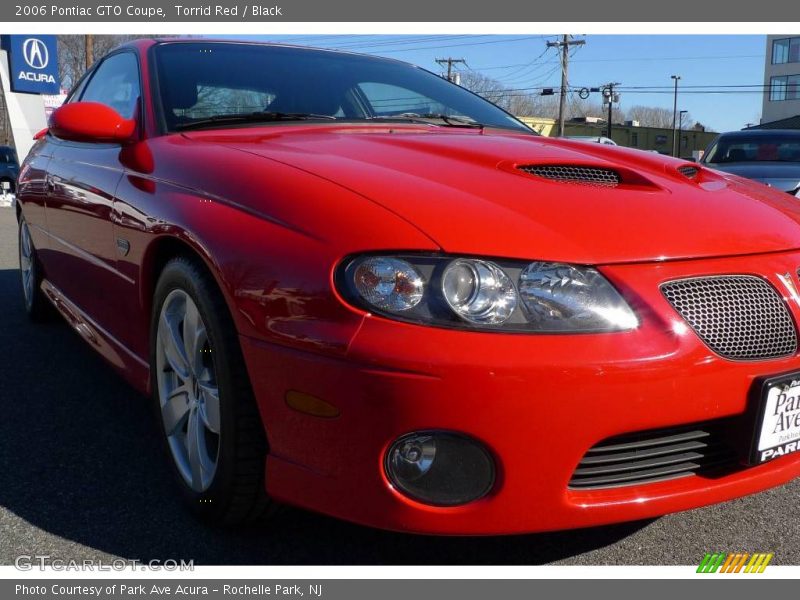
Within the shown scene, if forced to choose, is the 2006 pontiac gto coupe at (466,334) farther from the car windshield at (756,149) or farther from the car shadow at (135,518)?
the car windshield at (756,149)

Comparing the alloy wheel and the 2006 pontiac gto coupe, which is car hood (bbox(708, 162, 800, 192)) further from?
the alloy wheel

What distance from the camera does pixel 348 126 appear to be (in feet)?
9.22

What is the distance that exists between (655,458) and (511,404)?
17.4 inches

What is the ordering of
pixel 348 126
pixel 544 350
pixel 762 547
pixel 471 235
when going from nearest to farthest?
pixel 544 350, pixel 471 235, pixel 762 547, pixel 348 126

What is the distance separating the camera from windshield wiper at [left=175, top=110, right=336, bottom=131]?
2758mm

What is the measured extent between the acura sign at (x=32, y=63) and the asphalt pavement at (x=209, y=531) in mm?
16425

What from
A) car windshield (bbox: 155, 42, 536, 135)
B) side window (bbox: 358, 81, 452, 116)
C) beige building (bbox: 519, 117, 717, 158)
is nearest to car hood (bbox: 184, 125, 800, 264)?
car windshield (bbox: 155, 42, 536, 135)

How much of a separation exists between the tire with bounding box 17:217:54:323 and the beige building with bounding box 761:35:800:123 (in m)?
67.2

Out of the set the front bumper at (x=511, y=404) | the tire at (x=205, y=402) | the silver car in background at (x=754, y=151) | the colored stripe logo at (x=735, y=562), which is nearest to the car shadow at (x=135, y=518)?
the tire at (x=205, y=402)

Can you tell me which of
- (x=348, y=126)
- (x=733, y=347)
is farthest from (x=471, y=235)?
(x=348, y=126)

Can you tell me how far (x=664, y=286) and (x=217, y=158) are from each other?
1.25 m

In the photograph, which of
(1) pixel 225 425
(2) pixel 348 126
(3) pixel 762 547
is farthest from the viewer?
(2) pixel 348 126

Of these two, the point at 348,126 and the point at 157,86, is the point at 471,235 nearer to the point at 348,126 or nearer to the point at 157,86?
the point at 348,126

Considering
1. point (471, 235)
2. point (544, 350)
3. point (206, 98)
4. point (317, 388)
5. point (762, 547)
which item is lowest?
point (762, 547)
